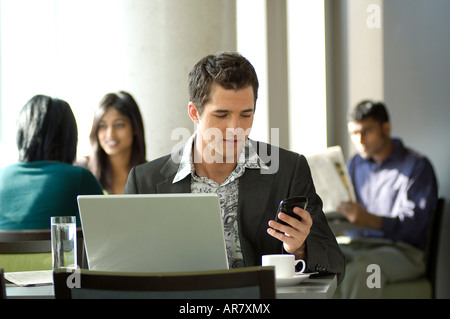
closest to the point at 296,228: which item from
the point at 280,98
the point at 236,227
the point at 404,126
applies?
the point at 236,227

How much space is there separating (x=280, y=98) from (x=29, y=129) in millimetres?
3042

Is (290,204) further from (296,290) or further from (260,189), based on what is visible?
(260,189)

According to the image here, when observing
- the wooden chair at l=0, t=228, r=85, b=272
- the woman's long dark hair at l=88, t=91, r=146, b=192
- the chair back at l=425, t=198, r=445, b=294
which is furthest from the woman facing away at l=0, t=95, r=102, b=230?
the chair back at l=425, t=198, r=445, b=294

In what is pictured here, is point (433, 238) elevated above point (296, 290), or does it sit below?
below

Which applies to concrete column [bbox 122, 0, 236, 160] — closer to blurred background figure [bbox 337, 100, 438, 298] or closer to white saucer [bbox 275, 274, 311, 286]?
blurred background figure [bbox 337, 100, 438, 298]

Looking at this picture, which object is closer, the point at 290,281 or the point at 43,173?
the point at 290,281

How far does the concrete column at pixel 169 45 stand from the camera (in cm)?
368

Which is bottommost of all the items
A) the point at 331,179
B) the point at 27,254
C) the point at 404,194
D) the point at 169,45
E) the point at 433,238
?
the point at 433,238

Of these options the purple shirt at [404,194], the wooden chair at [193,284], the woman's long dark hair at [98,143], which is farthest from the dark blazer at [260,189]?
the purple shirt at [404,194]

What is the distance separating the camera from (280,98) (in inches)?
233

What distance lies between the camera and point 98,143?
4.04 metres

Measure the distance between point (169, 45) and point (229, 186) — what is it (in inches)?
65.7

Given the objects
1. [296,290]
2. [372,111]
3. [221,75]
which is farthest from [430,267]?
[296,290]

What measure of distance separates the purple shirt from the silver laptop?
3.06m
